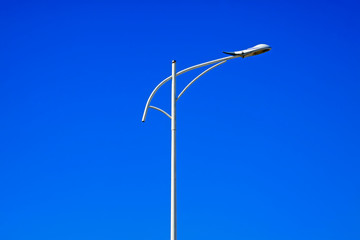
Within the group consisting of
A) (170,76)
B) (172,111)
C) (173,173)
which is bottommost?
(173,173)

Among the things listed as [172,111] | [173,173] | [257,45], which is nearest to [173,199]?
[173,173]

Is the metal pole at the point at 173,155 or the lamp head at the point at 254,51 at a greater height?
the lamp head at the point at 254,51

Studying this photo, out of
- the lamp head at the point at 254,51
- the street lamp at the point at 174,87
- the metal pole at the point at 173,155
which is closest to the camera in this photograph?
the metal pole at the point at 173,155

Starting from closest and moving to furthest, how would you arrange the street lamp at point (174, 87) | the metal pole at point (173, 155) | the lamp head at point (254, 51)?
the metal pole at point (173, 155) → the street lamp at point (174, 87) → the lamp head at point (254, 51)

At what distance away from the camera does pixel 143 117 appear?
728 inches

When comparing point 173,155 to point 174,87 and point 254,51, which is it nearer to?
point 174,87

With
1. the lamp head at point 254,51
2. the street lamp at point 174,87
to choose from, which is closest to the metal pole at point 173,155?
the street lamp at point 174,87

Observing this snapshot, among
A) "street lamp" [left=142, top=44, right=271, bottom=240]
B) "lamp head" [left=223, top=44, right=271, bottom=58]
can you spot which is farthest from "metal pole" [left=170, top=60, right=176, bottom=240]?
"lamp head" [left=223, top=44, right=271, bottom=58]

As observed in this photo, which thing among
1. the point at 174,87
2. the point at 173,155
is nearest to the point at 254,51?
the point at 174,87

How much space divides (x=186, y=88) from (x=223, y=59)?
1429 millimetres

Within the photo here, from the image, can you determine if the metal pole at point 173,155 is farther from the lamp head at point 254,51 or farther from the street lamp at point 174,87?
the lamp head at point 254,51

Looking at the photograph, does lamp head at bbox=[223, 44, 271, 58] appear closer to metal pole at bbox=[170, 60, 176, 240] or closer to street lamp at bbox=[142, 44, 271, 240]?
street lamp at bbox=[142, 44, 271, 240]

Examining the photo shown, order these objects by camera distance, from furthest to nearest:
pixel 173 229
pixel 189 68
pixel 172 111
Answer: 1. pixel 189 68
2. pixel 172 111
3. pixel 173 229

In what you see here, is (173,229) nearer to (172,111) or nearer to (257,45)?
(172,111)
